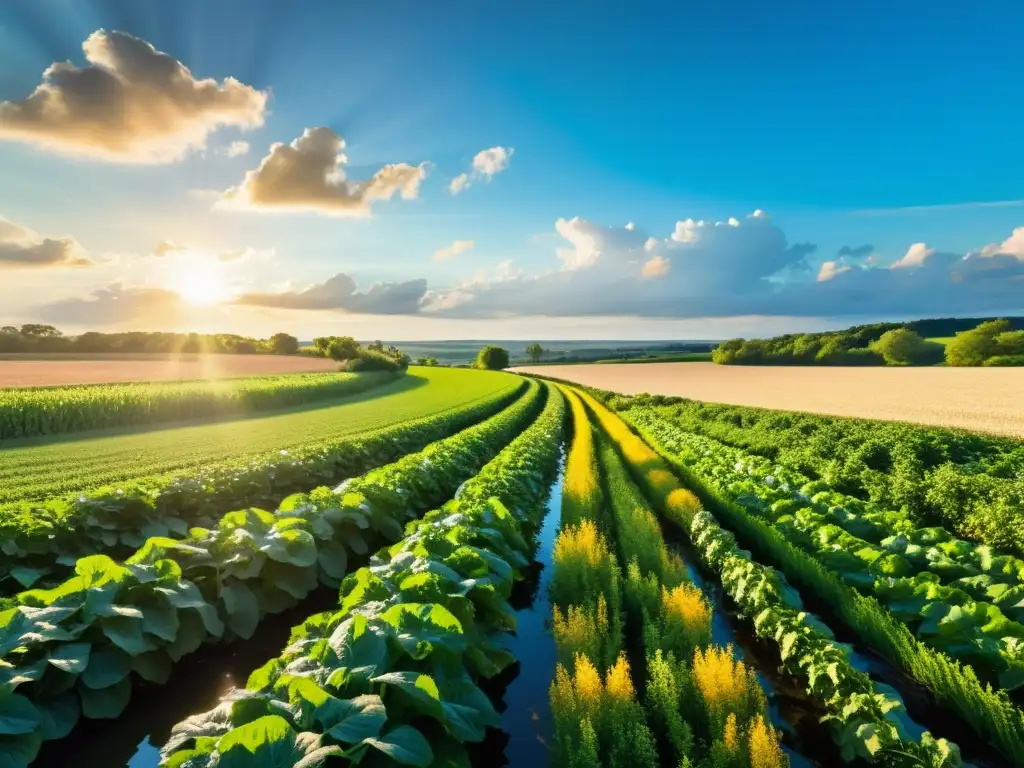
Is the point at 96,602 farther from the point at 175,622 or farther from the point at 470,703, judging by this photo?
the point at 470,703

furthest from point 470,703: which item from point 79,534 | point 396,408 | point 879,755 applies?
point 396,408

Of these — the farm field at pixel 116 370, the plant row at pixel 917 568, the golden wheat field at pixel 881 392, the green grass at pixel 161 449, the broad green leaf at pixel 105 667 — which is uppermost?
the farm field at pixel 116 370

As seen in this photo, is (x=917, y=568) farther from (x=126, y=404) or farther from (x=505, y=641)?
(x=126, y=404)

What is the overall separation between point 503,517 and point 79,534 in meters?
6.45

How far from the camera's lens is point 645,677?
6.36 m

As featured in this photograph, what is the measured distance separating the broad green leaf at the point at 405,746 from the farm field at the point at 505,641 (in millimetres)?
15

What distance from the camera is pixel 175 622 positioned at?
559 centimetres

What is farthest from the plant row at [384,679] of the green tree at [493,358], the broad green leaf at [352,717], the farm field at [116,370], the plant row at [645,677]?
the green tree at [493,358]

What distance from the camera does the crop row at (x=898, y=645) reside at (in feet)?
16.3

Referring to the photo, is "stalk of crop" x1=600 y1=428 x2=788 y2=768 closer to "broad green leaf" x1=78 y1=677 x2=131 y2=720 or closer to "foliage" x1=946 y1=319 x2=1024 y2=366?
"broad green leaf" x1=78 y1=677 x2=131 y2=720

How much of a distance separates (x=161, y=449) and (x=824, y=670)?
22.1 meters

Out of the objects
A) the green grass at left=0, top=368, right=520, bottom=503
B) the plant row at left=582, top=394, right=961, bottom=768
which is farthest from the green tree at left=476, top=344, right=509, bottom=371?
the plant row at left=582, top=394, right=961, bottom=768

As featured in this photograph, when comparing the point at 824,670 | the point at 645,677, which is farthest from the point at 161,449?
the point at 824,670

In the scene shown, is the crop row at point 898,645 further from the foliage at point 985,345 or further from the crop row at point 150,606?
the foliage at point 985,345
